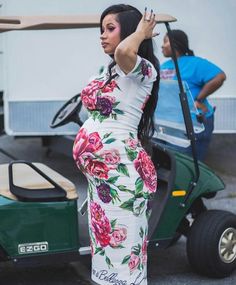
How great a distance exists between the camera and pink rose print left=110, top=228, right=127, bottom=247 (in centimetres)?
297

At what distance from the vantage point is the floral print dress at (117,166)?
9.63 feet

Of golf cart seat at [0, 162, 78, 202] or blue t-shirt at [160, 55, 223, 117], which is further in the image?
blue t-shirt at [160, 55, 223, 117]

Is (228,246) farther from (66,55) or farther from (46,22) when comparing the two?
(66,55)

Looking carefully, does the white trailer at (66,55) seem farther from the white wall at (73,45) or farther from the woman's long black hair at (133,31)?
the woman's long black hair at (133,31)

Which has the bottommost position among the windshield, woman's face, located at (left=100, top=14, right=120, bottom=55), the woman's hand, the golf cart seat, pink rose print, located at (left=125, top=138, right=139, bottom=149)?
the golf cart seat

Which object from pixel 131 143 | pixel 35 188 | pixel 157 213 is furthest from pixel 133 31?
pixel 157 213

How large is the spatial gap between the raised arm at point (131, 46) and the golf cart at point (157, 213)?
0.85 m

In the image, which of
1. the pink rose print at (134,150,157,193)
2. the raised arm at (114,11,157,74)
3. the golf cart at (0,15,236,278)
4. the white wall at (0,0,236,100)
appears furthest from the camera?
the white wall at (0,0,236,100)

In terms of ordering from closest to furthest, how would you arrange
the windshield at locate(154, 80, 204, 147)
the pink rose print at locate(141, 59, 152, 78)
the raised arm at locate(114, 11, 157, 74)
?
the raised arm at locate(114, 11, 157, 74) → the pink rose print at locate(141, 59, 152, 78) → the windshield at locate(154, 80, 204, 147)

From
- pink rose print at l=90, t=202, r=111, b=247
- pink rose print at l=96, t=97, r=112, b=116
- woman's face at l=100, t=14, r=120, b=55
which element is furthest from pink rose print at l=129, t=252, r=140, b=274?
woman's face at l=100, t=14, r=120, b=55

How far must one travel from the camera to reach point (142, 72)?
2873 millimetres

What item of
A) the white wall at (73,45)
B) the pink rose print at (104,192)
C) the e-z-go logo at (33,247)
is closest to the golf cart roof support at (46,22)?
the pink rose print at (104,192)

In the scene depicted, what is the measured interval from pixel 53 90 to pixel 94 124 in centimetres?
426

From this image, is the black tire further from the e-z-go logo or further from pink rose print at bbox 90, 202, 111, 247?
pink rose print at bbox 90, 202, 111, 247
